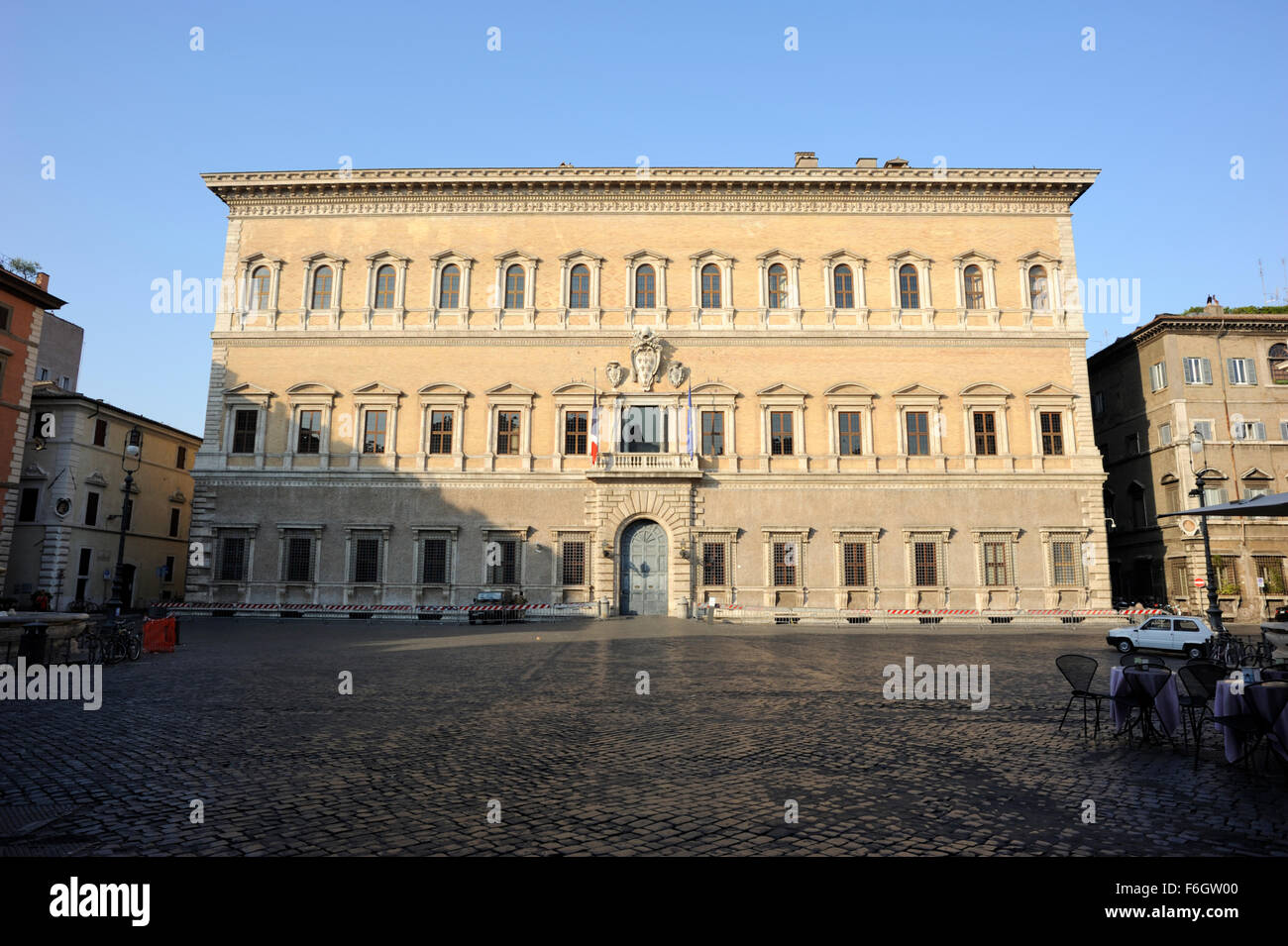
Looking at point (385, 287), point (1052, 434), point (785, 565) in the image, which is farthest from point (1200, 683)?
point (385, 287)

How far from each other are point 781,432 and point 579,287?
10.7 metres

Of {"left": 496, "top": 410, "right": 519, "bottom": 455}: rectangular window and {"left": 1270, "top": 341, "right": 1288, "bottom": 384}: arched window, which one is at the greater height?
{"left": 1270, "top": 341, "right": 1288, "bottom": 384}: arched window

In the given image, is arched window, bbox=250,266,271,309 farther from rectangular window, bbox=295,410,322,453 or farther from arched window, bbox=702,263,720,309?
arched window, bbox=702,263,720,309

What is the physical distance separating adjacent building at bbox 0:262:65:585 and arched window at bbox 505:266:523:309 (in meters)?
18.0

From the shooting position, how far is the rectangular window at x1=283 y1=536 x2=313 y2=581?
2978 cm

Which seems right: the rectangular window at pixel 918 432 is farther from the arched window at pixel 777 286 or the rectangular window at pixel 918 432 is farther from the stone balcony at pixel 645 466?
the stone balcony at pixel 645 466

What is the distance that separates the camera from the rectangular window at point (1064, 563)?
28953 mm

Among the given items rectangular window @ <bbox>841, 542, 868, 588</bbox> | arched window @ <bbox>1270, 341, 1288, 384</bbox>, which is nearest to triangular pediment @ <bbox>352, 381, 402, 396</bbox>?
rectangular window @ <bbox>841, 542, 868, 588</bbox>

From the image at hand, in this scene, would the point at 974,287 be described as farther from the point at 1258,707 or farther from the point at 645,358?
the point at 1258,707

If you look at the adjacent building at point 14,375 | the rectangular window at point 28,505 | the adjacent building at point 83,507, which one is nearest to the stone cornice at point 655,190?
the adjacent building at point 14,375

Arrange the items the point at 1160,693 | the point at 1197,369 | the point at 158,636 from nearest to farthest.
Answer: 1. the point at 1160,693
2. the point at 158,636
3. the point at 1197,369

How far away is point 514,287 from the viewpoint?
104 ft

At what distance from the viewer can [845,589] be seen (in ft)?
94.6
